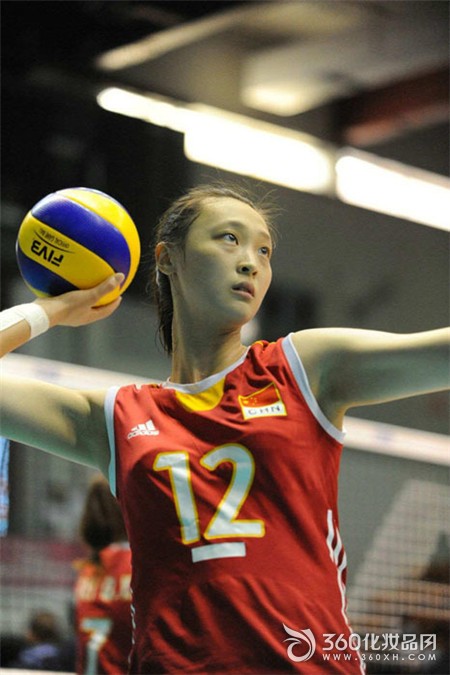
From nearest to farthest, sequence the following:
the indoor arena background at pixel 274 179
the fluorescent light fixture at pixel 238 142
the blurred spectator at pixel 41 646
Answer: the blurred spectator at pixel 41 646 < the indoor arena background at pixel 274 179 < the fluorescent light fixture at pixel 238 142

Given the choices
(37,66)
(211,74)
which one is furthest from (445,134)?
(37,66)

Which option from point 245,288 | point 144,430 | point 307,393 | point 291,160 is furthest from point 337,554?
point 291,160

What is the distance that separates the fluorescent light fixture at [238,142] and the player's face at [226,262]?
247 inches

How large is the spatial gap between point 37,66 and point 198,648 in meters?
6.79

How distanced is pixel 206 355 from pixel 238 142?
23.0ft

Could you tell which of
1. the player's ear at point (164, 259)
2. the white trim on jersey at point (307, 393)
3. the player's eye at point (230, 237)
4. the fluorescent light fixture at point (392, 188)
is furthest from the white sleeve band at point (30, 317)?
the fluorescent light fixture at point (392, 188)

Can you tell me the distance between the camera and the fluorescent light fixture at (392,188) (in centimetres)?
1008

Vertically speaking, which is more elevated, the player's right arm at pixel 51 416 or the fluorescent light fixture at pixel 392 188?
the fluorescent light fixture at pixel 392 188

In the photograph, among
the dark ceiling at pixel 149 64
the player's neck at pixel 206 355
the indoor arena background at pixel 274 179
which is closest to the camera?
the player's neck at pixel 206 355

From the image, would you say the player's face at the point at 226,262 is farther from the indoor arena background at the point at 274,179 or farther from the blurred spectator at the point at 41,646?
the blurred spectator at the point at 41,646

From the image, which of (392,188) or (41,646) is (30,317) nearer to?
(41,646)

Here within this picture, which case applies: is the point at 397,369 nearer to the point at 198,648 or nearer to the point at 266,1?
the point at 198,648

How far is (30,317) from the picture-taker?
2.44 meters

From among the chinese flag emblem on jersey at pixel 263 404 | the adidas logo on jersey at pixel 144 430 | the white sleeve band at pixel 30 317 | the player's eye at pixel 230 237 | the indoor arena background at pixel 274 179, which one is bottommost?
the adidas logo on jersey at pixel 144 430
